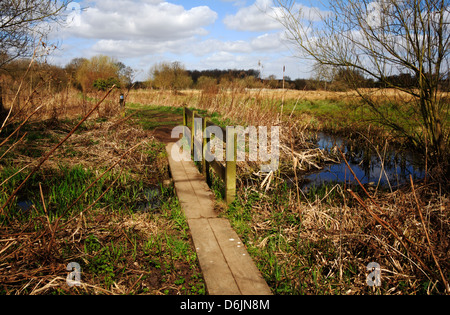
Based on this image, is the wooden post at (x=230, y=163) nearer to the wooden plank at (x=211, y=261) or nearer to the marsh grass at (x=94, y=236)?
the wooden plank at (x=211, y=261)

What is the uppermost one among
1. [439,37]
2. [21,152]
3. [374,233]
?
[439,37]

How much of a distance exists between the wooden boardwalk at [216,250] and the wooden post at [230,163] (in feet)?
1.06

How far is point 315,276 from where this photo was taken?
2736mm

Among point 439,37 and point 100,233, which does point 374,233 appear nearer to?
point 100,233

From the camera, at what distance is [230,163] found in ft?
13.7

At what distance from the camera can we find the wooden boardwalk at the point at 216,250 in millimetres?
2582

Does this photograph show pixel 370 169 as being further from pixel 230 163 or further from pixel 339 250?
pixel 339 250

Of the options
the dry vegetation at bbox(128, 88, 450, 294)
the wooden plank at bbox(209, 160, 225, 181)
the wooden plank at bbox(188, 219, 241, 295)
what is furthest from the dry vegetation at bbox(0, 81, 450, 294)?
the wooden plank at bbox(209, 160, 225, 181)

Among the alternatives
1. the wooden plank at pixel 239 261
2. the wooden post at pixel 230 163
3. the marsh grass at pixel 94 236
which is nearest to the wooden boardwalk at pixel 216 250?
the wooden plank at pixel 239 261

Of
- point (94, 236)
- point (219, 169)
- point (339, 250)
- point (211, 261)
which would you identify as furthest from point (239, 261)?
point (219, 169)

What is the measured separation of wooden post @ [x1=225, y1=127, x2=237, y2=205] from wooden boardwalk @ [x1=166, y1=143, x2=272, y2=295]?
32 cm

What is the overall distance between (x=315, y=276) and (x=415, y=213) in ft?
4.98

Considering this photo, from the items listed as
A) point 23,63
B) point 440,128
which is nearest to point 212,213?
point 440,128

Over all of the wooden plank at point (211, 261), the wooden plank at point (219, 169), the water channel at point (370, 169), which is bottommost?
the wooden plank at point (211, 261)
